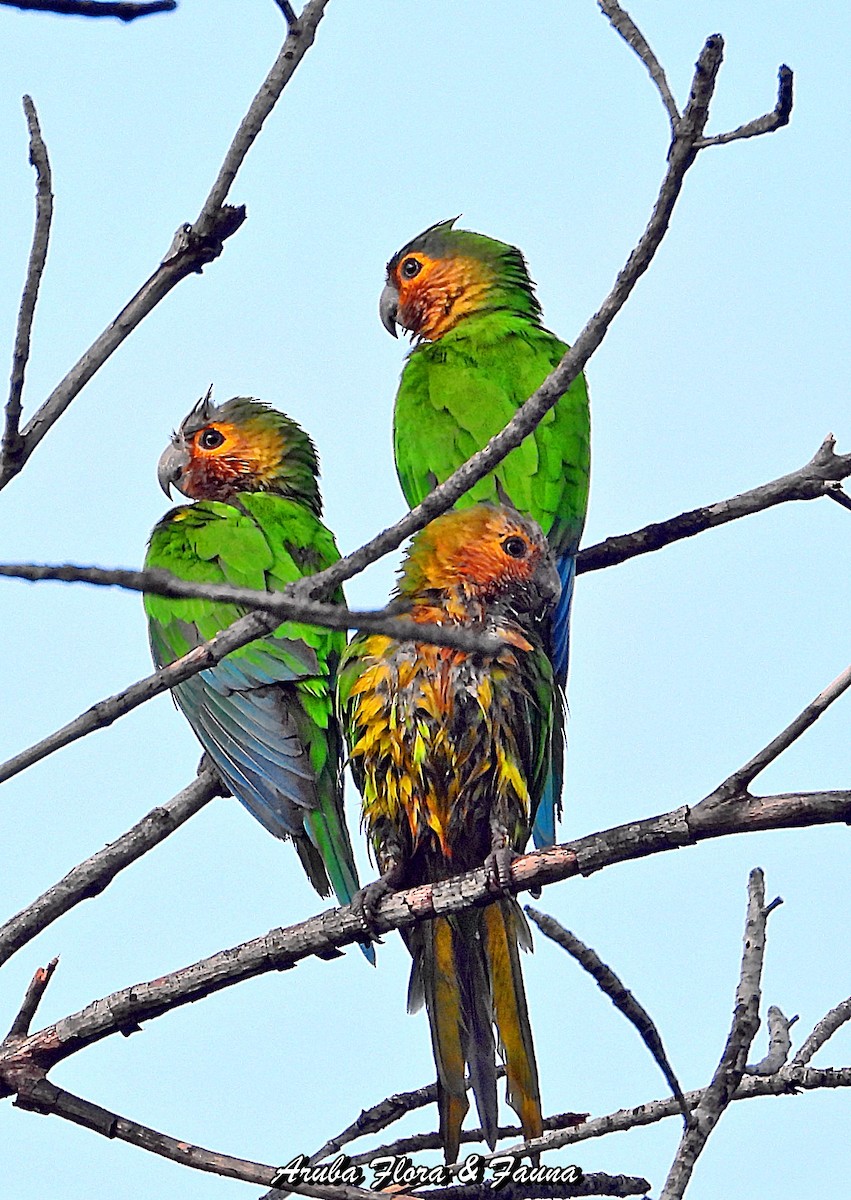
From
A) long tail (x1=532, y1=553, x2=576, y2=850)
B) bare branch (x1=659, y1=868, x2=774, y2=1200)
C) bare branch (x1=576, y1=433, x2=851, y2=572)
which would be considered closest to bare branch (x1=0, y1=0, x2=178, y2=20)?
bare branch (x1=659, y1=868, x2=774, y2=1200)

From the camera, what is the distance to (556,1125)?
3.52 metres

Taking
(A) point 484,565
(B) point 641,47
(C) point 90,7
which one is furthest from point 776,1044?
(C) point 90,7

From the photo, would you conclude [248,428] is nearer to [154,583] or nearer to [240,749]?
[240,749]

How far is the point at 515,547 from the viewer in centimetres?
451

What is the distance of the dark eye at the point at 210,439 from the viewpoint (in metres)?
6.38

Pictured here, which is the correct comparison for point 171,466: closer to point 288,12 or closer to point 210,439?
point 210,439

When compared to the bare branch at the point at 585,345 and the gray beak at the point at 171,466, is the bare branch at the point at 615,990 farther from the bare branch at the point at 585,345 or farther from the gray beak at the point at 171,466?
the gray beak at the point at 171,466

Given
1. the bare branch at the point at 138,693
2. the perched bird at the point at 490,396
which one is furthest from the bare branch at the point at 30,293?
the perched bird at the point at 490,396

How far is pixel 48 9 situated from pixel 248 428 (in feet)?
16.2

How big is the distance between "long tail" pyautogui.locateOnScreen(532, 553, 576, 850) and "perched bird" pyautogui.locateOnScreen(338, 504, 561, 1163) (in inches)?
8.5

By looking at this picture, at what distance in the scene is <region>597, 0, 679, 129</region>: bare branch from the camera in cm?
231

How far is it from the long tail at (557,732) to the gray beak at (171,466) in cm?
202

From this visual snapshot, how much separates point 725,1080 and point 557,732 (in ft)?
6.99

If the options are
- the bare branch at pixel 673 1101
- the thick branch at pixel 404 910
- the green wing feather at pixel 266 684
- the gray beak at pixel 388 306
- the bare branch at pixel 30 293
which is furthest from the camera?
the gray beak at pixel 388 306
